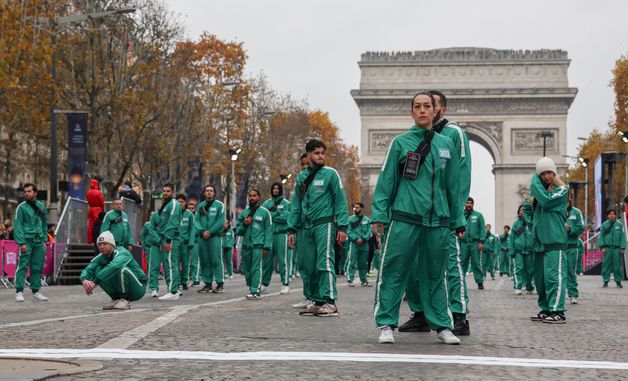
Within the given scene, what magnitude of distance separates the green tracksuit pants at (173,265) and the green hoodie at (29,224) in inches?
74.5

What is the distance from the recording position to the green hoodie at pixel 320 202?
14.0m

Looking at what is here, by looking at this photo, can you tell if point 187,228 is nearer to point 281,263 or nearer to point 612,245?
point 281,263

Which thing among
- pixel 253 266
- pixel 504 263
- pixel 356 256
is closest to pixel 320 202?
pixel 253 266

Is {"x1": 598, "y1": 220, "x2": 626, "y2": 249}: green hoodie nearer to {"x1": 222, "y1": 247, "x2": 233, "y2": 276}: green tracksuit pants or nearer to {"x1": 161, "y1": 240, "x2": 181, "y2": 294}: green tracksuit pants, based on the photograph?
{"x1": 222, "y1": 247, "x2": 233, "y2": 276}: green tracksuit pants

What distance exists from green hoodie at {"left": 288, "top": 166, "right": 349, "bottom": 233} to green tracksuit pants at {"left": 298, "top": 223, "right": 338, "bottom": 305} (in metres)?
0.11

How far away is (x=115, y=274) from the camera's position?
1486cm

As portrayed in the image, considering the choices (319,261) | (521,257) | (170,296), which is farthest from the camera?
(521,257)

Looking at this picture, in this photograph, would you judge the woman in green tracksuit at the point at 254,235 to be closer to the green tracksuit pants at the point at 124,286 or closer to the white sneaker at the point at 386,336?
the green tracksuit pants at the point at 124,286

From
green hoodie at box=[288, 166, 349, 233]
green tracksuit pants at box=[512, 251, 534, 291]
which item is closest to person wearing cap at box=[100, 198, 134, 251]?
green hoodie at box=[288, 166, 349, 233]

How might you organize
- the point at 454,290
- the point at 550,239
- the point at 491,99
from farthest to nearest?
the point at 491,99 < the point at 550,239 < the point at 454,290

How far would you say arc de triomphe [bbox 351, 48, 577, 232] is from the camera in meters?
83.1

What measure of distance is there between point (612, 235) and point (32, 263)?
14.4 m

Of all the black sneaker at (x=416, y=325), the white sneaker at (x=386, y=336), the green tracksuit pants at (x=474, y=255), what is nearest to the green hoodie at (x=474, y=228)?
the green tracksuit pants at (x=474, y=255)

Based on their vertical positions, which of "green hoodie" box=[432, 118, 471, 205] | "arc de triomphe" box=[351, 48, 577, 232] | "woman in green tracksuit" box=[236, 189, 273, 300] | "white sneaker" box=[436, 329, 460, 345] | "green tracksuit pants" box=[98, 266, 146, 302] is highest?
"arc de triomphe" box=[351, 48, 577, 232]
